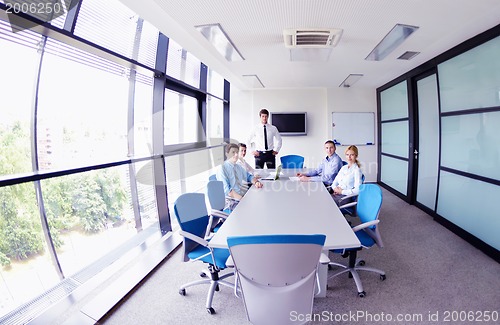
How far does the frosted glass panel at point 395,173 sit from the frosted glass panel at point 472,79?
1867mm

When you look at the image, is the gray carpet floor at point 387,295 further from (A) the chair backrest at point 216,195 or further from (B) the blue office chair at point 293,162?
(B) the blue office chair at point 293,162

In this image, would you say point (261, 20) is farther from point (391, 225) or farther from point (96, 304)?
point (391, 225)

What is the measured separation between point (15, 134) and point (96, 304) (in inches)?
63.6

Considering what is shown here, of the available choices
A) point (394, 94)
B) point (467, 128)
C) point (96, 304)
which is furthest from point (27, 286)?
point (394, 94)

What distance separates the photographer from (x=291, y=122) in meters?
6.94

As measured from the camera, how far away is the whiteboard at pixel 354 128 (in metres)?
6.84

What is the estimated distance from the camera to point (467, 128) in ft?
11.1

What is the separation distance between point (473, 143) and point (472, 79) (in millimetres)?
856

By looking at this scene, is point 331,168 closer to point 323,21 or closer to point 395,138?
point 323,21

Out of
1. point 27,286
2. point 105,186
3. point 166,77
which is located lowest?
point 27,286

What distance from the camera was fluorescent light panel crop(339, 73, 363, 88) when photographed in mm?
5238

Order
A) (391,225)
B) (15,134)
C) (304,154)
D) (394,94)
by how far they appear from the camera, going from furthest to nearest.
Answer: (304,154) → (394,94) → (391,225) → (15,134)

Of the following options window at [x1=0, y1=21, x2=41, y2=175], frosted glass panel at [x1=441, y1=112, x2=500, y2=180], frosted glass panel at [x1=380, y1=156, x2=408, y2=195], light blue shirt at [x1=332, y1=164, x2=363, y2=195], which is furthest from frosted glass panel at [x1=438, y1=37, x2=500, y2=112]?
window at [x1=0, y1=21, x2=41, y2=175]

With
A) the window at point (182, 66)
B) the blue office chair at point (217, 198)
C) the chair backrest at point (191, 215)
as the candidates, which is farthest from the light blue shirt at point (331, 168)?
the window at point (182, 66)
